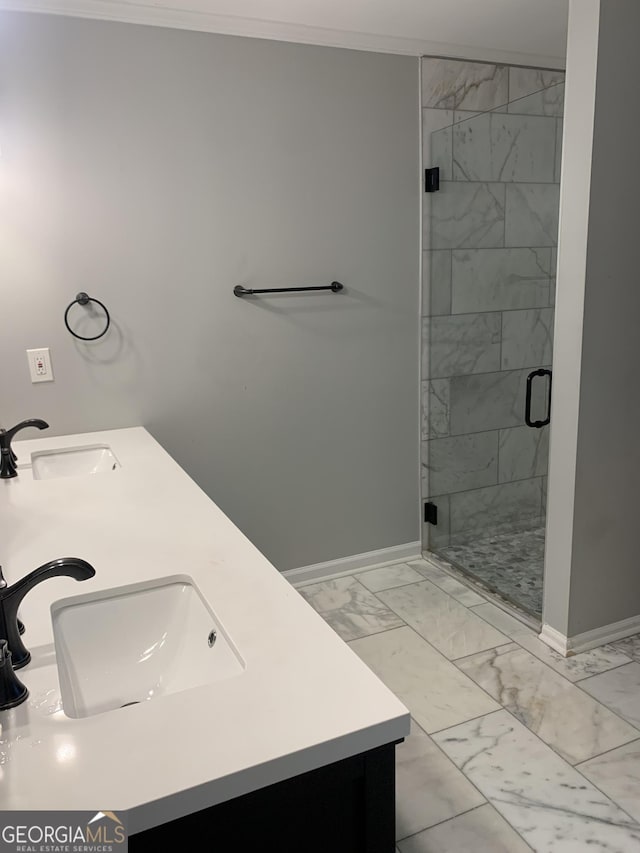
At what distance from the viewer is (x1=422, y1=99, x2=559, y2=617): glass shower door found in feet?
9.68

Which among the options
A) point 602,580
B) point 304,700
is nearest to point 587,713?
point 602,580

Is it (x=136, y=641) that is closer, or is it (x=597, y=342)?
(x=136, y=641)

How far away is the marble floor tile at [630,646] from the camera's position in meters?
2.41

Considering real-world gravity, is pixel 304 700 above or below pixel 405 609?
above

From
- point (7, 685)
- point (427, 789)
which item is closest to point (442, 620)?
point (427, 789)

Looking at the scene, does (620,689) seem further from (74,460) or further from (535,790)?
(74,460)

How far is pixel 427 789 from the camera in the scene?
1.84 meters

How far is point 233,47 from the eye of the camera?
2.50 m

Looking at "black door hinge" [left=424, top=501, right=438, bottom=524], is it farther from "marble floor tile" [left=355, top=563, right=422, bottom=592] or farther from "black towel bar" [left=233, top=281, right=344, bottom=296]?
"black towel bar" [left=233, top=281, right=344, bottom=296]

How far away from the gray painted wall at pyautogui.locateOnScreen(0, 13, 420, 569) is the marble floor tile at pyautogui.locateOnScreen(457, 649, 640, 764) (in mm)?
960

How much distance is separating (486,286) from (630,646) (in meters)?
1.64

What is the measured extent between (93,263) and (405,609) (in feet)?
6.06

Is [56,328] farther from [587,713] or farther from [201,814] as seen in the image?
[587,713]

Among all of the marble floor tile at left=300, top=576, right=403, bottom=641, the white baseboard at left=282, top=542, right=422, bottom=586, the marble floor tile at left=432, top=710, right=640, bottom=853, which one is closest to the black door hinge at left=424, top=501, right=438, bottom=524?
the white baseboard at left=282, top=542, right=422, bottom=586
